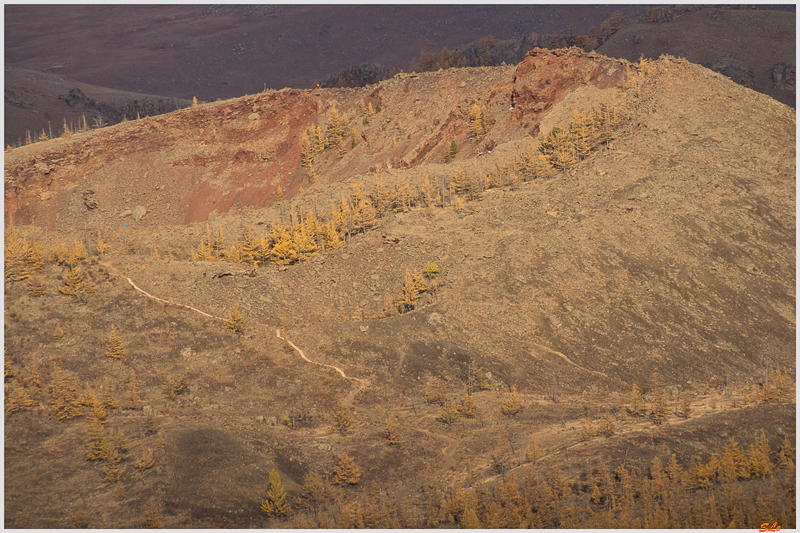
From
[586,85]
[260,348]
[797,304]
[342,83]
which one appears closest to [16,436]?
[260,348]

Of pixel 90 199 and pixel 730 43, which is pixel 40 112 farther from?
pixel 730 43

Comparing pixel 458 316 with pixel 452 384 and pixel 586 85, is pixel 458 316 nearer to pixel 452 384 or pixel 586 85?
pixel 452 384

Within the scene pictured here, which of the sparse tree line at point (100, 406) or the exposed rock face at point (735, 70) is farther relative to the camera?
the exposed rock face at point (735, 70)

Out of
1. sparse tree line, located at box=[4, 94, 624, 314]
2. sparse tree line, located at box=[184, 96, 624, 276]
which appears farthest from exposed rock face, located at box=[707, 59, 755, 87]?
sparse tree line, located at box=[184, 96, 624, 276]

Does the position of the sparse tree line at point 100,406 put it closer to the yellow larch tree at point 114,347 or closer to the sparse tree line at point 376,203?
the yellow larch tree at point 114,347

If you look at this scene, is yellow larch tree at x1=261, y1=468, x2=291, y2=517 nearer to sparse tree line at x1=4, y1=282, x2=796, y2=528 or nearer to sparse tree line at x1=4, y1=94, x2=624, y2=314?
sparse tree line at x1=4, y1=282, x2=796, y2=528

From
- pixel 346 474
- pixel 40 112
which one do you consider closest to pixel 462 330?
pixel 346 474

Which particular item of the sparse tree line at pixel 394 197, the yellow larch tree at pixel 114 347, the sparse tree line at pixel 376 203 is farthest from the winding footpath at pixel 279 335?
the sparse tree line at pixel 394 197

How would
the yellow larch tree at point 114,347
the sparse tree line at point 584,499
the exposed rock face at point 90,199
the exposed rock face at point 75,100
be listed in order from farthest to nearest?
the exposed rock face at point 75,100 → the exposed rock face at point 90,199 → the yellow larch tree at point 114,347 → the sparse tree line at point 584,499

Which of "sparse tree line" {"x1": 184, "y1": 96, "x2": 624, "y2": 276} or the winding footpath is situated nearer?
the winding footpath
